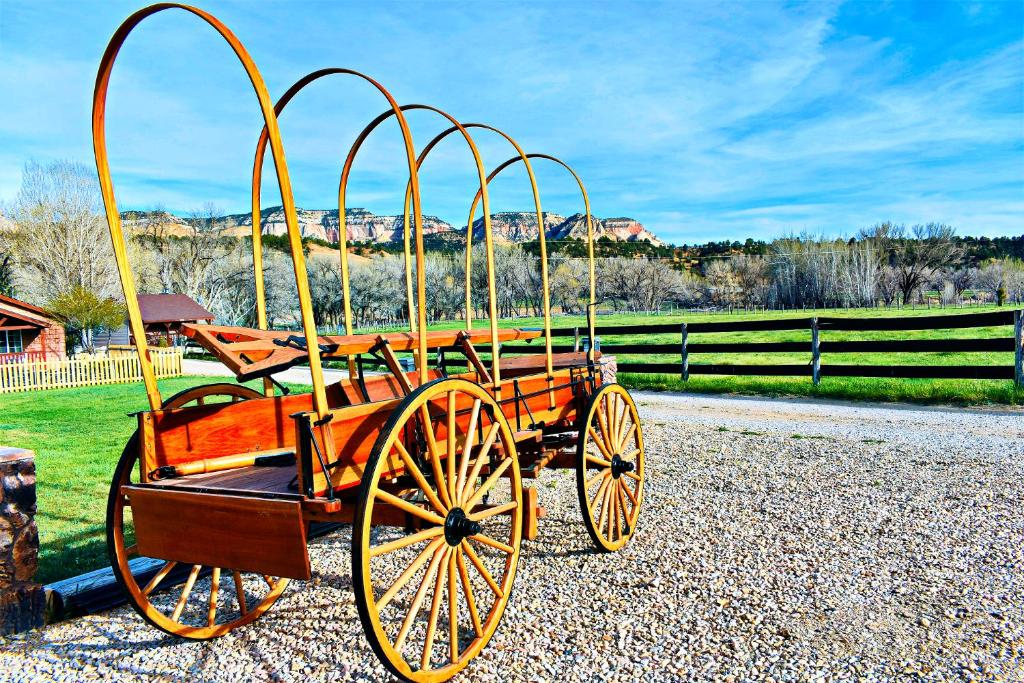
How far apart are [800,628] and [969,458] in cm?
486

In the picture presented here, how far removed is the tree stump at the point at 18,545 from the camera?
3.49 metres

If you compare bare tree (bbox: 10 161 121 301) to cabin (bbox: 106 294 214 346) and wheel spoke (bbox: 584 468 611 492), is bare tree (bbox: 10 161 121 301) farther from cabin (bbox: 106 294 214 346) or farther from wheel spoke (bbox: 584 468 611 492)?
wheel spoke (bbox: 584 468 611 492)

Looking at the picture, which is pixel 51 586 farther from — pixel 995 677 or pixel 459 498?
pixel 995 677

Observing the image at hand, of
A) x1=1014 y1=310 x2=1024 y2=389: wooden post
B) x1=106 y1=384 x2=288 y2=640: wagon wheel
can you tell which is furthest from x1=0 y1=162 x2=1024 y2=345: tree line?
x1=106 y1=384 x2=288 y2=640: wagon wheel

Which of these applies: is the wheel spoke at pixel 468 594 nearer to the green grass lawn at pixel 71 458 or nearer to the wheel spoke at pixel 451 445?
the wheel spoke at pixel 451 445

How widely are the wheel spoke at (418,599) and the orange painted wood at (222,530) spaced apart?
468mm

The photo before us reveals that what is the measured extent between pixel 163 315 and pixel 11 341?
38.7 ft

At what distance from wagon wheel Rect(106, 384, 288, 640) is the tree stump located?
1.34 feet

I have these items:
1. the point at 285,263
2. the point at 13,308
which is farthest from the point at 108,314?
the point at 285,263

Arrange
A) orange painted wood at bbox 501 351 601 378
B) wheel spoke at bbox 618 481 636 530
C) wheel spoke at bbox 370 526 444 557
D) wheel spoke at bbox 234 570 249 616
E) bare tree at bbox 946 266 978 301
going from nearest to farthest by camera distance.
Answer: wheel spoke at bbox 370 526 444 557, wheel spoke at bbox 234 570 249 616, wheel spoke at bbox 618 481 636 530, orange painted wood at bbox 501 351 601 378, bare tree at bbox 946 266 978 301

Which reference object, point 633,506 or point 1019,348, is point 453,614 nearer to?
point 633,506

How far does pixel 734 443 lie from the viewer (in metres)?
8.38

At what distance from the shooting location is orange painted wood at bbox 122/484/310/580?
2.67 metres

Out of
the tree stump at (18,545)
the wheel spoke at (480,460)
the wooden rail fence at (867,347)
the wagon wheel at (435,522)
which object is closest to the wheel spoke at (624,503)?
the wagon wheel at (435,522)
